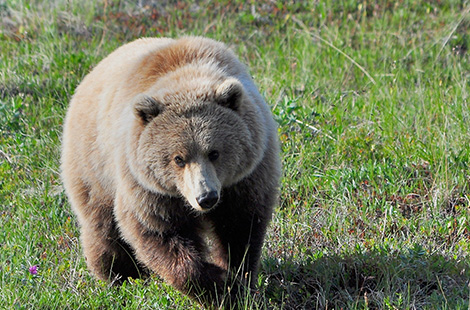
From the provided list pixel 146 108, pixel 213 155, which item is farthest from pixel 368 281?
pixel 146 108

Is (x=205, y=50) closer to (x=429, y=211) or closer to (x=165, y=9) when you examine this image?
(x=429, y=211)

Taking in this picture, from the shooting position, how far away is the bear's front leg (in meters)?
4.53

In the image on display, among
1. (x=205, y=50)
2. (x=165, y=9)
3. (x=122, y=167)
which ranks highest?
(x=205, y=50)

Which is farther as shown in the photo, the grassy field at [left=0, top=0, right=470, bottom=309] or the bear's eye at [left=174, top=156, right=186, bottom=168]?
the grassy field at [left=0, top=0, right=470, bottom=309]

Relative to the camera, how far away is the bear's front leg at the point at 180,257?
178 inches

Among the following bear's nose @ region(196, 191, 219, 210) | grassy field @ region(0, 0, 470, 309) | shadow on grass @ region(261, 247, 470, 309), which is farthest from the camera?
grassy field @ region(0, 0, 470, 309)

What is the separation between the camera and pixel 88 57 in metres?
8.34

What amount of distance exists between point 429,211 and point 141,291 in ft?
8.11

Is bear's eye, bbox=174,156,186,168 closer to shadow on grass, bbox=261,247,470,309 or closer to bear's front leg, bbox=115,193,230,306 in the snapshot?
bear's front leg, bbox=115,193,230,306

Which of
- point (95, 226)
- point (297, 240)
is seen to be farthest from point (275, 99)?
point (95, 226)

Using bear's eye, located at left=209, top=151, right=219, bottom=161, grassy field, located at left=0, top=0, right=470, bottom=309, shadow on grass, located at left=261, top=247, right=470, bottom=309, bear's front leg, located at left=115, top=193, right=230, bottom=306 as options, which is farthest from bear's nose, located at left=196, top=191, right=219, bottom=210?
shadow on grass, located at left=261, top=247, right=470, bottom=309

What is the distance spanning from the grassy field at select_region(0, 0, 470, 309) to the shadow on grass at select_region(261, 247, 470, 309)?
14 millimetres

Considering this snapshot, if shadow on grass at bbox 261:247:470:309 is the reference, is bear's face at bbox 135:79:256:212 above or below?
above

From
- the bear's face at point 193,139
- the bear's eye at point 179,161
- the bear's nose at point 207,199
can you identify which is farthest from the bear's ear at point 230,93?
the bear's nose at point 207,199
